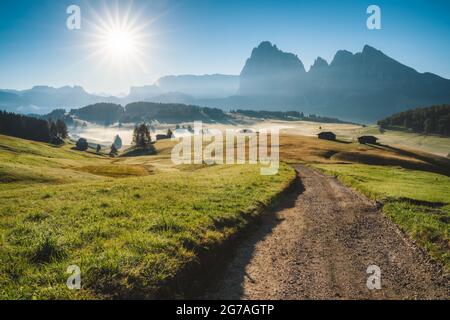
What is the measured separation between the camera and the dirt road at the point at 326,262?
11992 mm

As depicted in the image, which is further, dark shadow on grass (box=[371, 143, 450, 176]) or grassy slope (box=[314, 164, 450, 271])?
dark shadow on grass (box=[371, 143, 450, 176])

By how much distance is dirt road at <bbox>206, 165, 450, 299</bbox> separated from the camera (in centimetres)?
1199

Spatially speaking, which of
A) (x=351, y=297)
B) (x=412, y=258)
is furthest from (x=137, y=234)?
(x=412, y=258)

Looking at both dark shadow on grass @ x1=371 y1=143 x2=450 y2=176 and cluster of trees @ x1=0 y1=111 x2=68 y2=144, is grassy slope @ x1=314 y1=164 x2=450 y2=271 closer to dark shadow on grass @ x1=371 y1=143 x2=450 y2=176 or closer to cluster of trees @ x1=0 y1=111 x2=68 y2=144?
dark shadow on grass @ x1=371 y1=143 x2=450 y2=176

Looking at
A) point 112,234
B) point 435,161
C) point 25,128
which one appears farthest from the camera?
point 25,128

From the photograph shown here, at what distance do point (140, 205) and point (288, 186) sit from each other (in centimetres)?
2017

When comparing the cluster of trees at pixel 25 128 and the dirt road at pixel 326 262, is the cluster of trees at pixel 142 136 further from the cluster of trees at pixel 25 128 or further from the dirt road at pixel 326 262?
the dirt road at pixel 326 262

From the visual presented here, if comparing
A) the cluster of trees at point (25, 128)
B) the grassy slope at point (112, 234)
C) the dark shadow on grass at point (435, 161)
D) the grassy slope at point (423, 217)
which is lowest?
the dark shadow on grass at point (435, 161)

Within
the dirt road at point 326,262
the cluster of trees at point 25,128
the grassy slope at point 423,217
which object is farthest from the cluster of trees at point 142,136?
the dirt road at point 326,262

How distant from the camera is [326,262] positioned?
1466 centimetres

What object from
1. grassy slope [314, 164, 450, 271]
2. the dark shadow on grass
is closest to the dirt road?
grassy slope [314, 164, 450, 271]

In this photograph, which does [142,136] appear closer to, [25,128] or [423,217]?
[25,128]

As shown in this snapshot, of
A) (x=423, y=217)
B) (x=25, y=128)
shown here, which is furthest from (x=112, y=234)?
(x=25, y=128)
